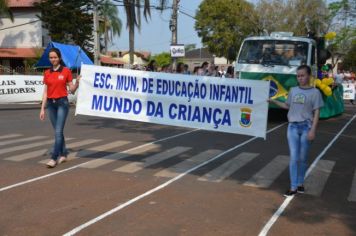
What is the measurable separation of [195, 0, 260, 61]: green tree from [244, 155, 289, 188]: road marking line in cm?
4569

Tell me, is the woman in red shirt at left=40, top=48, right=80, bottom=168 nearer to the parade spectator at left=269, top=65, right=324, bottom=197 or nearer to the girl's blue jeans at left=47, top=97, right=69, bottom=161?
the girl's blue jeans at left=47, top=97, right=69, bottom=161

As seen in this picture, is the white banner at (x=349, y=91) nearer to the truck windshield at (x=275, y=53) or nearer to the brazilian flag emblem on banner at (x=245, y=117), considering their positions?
the truck windshield at (x=275, y=53)

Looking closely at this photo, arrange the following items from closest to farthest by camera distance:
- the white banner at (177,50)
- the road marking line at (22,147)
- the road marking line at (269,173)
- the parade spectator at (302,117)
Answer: the parade spectator at (302,117), the road marking line at (269,173), the road marking line at (22,147), the white banner at (177,50)

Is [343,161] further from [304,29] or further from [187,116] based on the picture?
[304,29]

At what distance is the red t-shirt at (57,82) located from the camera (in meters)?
8.48

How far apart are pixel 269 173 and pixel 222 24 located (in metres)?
51.7

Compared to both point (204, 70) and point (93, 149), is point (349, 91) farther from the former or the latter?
point (93, 149)

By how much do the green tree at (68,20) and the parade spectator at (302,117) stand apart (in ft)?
114

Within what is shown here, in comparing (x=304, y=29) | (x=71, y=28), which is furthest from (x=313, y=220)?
(x=304, y=29)

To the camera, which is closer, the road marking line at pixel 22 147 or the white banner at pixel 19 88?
the road marking line at pixel 22 147

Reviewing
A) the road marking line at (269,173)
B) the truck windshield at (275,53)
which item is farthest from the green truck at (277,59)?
the road marking line at (269,173)

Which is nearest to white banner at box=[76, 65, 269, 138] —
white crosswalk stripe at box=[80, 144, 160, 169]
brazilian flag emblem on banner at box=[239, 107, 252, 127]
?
brazilian flag emblem on banner at box=[239, 107, 252, 127]

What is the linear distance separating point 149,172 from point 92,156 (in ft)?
5.83

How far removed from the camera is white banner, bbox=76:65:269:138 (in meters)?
8.31
